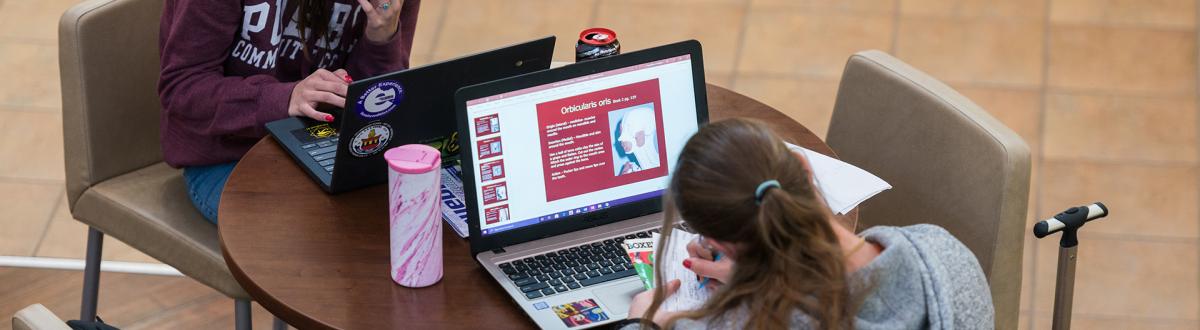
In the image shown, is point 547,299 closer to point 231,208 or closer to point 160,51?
point 231,208

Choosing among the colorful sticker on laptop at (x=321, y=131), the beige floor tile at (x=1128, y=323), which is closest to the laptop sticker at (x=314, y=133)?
the colorful sticker on laptop at (x=321, y=131)

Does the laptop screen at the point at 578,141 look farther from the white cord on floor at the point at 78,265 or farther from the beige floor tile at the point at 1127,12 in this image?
the beige floor tile at the point at 1127,12

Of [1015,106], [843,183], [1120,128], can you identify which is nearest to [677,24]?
[1015,106]

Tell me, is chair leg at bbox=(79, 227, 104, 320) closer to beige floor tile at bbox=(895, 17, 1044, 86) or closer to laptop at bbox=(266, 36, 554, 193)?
laptop at bbox=(266, 36, 554, 193)

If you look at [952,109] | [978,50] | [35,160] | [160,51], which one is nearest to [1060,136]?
[978,50]

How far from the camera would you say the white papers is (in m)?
1.94

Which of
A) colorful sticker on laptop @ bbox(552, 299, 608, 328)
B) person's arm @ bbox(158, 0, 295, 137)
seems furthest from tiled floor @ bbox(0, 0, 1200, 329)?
colorful sticker on laptop @ bbox(552, 299, 608, 328)

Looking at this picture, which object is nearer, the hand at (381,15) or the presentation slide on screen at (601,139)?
the presentation slide on screen at (601,139)

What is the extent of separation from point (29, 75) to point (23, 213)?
0.67m

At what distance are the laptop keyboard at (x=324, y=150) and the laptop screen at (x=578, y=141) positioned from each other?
33cm

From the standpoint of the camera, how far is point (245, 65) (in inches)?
90.3

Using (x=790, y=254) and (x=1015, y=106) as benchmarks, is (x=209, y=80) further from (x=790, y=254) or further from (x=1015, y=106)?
(x=1015, y=106)

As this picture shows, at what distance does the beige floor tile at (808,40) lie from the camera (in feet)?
12.5

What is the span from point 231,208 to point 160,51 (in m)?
0.51
